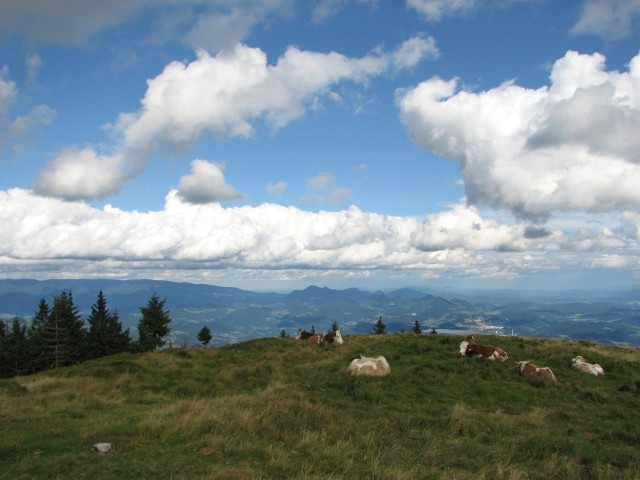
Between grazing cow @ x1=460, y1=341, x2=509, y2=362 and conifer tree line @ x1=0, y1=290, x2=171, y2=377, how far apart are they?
142ft

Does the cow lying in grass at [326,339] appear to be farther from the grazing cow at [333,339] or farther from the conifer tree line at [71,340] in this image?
the conifer tree line at [71,340]

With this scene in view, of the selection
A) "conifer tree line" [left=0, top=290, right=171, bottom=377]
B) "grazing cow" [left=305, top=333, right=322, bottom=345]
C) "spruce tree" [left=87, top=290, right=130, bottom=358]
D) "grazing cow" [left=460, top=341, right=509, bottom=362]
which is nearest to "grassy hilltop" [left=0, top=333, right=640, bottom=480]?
"grazing cow" [left=460, top=341, right=509, bottom=362]

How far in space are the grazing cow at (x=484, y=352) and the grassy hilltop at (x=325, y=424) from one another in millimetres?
646

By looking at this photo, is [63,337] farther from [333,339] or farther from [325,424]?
[325,424]

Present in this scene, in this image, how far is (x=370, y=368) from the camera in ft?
54.1

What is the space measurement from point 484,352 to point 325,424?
43.2 ft

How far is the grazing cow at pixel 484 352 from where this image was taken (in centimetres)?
2034

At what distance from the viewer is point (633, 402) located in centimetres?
1486

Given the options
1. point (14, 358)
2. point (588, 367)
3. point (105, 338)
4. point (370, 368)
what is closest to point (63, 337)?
point (105, 338)

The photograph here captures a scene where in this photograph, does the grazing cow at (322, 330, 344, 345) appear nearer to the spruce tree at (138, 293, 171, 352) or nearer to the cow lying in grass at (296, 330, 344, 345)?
the cow lying in grass at (296, 330, 344, 345)

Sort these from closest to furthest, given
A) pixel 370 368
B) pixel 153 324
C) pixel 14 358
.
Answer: pixel 370 368 → pixel 153 324 → pixel 14 358

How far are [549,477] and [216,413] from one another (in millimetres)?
7131

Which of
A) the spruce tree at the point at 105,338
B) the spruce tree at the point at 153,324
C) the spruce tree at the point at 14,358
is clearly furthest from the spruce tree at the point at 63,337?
the spruce tree at the point at 153,324

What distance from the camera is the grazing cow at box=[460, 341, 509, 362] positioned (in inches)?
801
